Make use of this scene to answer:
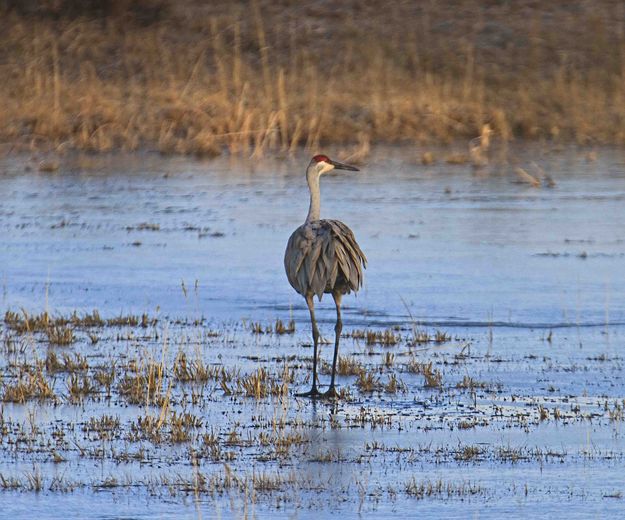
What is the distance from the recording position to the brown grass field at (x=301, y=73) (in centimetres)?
2821

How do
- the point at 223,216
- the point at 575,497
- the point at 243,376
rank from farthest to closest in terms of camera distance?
the point at 223,216
the point at 243,376
the point at 575,497

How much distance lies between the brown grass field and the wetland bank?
5.93 m

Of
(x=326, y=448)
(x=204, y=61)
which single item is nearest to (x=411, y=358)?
(x=326, y=448)

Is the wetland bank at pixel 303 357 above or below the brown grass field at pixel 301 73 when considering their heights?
below

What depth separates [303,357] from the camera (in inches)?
454

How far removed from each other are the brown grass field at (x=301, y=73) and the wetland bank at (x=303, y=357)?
234 inches

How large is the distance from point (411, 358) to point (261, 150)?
51.0ft

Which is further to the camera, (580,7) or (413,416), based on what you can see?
(580,7)

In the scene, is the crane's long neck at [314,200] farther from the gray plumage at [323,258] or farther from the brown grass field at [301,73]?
the brown grass field at [301,73]

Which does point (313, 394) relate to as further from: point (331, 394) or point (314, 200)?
point (314, 200)

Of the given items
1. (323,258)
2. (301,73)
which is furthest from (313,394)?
(301,73)

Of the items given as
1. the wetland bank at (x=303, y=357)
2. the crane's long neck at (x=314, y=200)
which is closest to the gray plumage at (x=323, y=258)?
the crane's long neck at (x=314, y=200)

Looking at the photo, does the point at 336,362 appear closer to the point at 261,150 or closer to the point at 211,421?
the point at 211,421

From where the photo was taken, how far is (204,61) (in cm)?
3753
